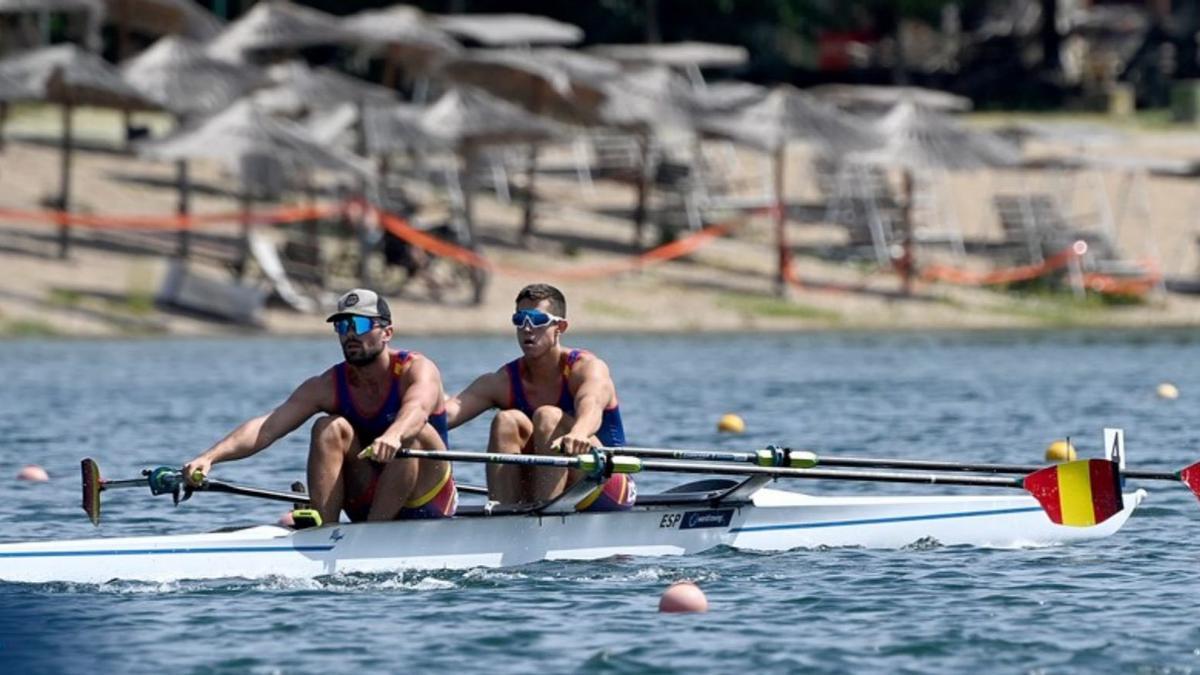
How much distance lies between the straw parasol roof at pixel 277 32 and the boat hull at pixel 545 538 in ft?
82.8

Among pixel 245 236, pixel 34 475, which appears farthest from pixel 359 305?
pixel 245 236

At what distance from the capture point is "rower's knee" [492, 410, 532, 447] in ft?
47.0

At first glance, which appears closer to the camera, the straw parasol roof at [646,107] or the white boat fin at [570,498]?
the white boat fin at [570,498]

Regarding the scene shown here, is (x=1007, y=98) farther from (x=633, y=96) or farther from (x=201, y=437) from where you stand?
(x=201, y=437)

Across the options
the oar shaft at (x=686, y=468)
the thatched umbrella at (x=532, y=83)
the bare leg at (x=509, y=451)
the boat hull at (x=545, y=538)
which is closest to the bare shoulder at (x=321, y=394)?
the oar shaft at (x=686, y=468)

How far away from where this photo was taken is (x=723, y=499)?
1513cm

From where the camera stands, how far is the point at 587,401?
14289mm

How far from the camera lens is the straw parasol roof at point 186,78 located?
118ft

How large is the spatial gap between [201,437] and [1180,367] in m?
13.5

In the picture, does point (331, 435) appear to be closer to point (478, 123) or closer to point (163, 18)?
point (478, 123)

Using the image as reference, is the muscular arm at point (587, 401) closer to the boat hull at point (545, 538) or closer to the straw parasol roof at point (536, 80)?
the boat hull at point (545, 538)

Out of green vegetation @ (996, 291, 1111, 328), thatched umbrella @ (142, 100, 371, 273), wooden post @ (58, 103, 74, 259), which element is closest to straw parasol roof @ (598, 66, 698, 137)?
green vegetation @ (996, 291, 1111, 328)

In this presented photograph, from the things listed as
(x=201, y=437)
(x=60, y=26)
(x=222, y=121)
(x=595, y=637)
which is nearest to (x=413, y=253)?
(x=222, y=121)

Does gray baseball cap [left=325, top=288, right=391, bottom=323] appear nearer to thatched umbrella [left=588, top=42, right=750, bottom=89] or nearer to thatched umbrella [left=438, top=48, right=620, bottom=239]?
thatched umbrella [left=438, top=48, right=620, bottom=239]
